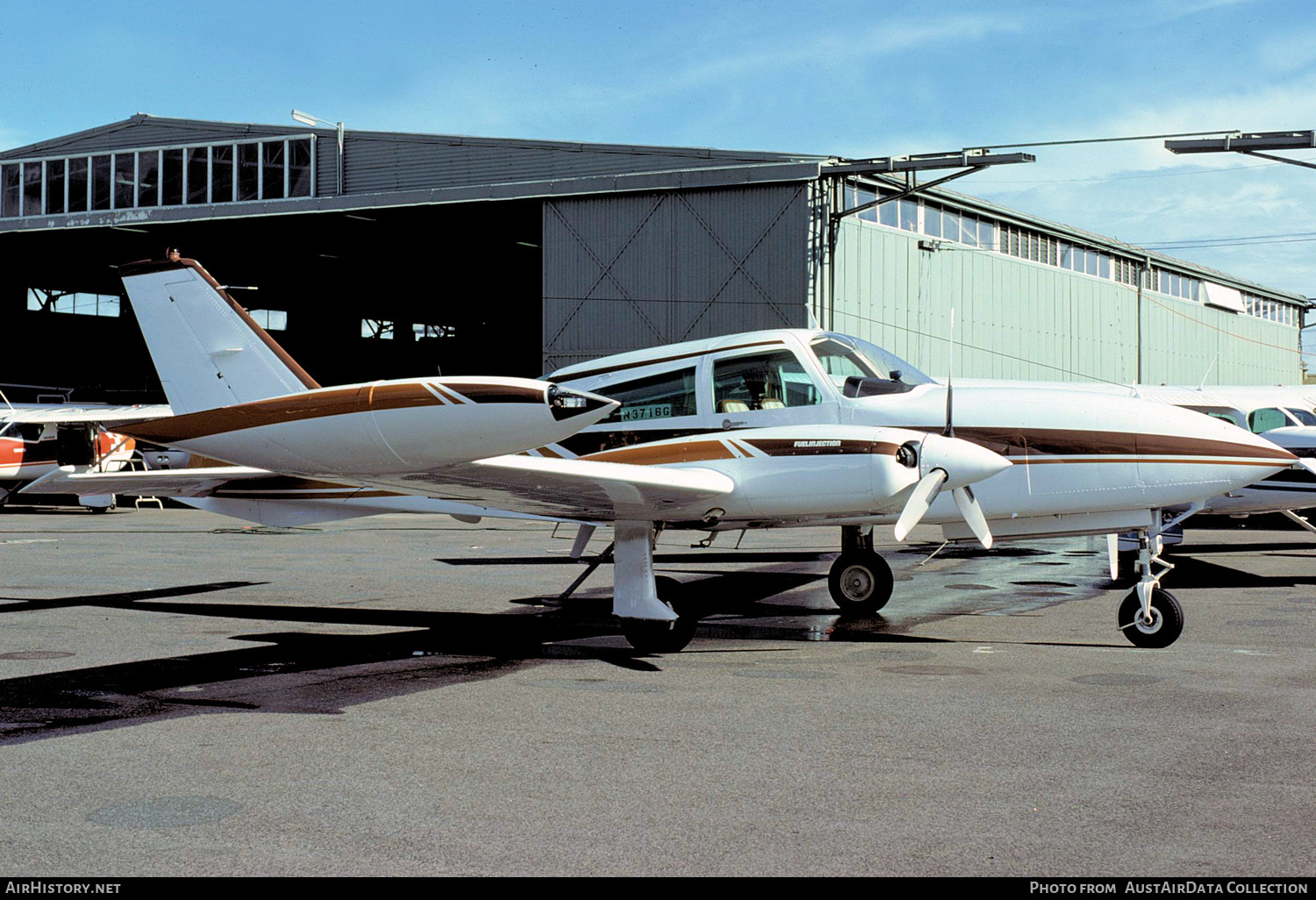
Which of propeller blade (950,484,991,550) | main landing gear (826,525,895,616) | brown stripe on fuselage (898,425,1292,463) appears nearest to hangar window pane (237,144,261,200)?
main landing gear (826,525,895,616)

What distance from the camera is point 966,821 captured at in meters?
4.77

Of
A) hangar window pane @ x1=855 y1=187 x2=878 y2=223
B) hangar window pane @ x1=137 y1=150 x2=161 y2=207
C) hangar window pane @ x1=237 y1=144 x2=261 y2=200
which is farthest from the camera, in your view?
hangar window pane @ x1=137 y1=150 x2=161 y2=207

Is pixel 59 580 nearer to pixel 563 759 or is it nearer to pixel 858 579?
pixel 858 579

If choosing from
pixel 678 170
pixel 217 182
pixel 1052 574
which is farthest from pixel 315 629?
pixel 217 182

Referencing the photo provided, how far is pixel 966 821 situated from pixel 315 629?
7446mm

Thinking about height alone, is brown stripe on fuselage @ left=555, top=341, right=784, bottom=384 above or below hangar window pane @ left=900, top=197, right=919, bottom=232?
below

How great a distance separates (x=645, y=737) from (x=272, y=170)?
3430 centimetres

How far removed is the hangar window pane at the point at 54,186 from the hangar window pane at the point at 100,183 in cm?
137

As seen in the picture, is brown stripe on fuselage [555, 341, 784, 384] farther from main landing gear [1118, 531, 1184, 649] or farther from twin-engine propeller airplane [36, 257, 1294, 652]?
main landing gear [1118, 531, 1184, 649]

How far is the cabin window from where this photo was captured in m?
10.2

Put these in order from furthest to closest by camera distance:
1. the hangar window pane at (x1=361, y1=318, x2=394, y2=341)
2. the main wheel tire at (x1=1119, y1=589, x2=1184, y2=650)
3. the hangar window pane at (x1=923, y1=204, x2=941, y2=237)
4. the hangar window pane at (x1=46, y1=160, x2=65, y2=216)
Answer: the hangar window pane at (x1=361, y1=318, x2=394, y2=341)
the hangar window pane at (x1=46, y1=160, x2=65, y2=216)
the hangar window pane at (x1=923, y1=204, x2=941, y2=237)
the main wheel tire at (x1=1119, y1=589, x2=1184, y2=650)

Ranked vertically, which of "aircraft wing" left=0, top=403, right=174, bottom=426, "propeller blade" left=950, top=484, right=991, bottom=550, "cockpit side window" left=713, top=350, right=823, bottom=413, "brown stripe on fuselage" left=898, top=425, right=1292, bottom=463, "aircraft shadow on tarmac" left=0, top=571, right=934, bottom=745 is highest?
"cockpit side window" left=713, top=350, right=823, bottom=413

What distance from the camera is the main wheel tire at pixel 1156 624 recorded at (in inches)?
367

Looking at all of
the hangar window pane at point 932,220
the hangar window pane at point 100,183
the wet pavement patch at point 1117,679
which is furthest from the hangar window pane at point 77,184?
the wet pavement patch at point 1117,679
